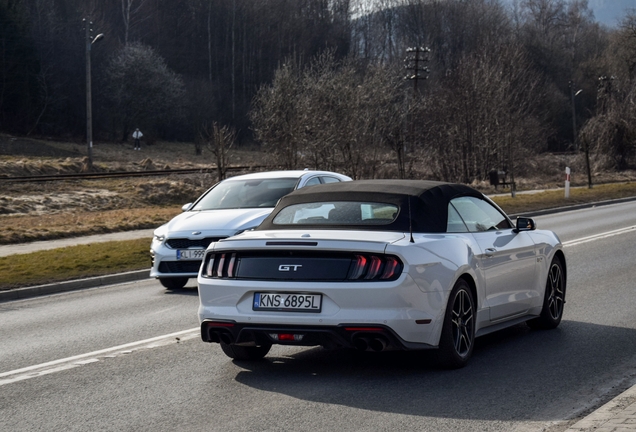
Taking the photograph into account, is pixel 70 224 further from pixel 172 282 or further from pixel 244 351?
pixel 244 351

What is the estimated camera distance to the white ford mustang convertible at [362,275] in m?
6.70

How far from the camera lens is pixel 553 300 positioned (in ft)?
30.5

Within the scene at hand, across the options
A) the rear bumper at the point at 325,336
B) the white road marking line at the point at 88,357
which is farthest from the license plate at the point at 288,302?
the white road marking line at the point at 88,357

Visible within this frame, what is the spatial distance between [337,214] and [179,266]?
18.9 ft

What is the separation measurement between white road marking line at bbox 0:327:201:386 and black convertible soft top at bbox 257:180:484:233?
69.6 inches

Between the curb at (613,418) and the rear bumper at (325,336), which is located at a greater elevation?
the rear bumper at (325,336)

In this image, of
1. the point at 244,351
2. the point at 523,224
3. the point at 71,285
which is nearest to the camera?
the point at 244,351

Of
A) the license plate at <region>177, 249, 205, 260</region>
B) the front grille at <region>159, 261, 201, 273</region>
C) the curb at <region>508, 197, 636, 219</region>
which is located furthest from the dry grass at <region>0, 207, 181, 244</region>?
the curb at <region>508, 197, 636, 219</region>

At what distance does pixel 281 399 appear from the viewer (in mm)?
6410

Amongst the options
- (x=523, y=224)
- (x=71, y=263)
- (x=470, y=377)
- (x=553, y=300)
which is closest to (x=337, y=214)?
(x=470, y=377)

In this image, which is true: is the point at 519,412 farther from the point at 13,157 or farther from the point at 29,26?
the point at 29,26

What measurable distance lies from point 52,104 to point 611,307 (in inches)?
2714

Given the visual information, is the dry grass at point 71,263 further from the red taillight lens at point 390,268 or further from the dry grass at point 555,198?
the dry grass at point 555,198

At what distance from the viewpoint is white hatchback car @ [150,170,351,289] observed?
12.9m
